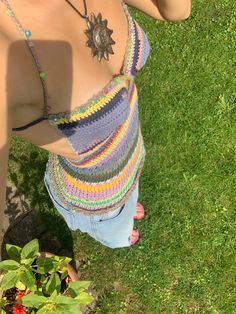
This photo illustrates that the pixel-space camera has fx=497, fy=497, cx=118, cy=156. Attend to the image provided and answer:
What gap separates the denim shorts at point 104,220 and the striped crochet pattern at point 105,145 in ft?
0.19

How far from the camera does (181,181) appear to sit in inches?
129

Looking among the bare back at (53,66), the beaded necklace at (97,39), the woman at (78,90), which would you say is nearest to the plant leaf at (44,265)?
the woman at (78,90)

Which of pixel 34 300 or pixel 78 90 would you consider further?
pixel 34 300

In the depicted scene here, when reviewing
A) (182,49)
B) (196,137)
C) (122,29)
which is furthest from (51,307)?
(182,49)

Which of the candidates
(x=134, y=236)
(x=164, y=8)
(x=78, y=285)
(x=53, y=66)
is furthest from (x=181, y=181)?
(x=53, y=66)

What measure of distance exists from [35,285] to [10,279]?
133 millimetres

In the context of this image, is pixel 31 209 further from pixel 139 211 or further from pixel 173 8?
pixel 173 8

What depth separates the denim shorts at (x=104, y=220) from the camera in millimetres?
2090

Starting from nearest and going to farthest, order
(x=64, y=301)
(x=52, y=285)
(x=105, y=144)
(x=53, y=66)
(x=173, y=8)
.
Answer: (x=53, y=66)
(x=105, y=144)
(x=173, y=8)
(x=64, y=301)
(x=52, y=285)

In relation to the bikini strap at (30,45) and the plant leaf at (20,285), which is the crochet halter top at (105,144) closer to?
the bikini strap at (30,45)

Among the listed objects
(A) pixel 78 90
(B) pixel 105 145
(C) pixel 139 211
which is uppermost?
(A) pixel 78 90

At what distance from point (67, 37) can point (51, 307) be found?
115 cm

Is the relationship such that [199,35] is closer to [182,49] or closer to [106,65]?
[182,49]

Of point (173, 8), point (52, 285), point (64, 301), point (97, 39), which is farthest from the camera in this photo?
point (52, 285)
